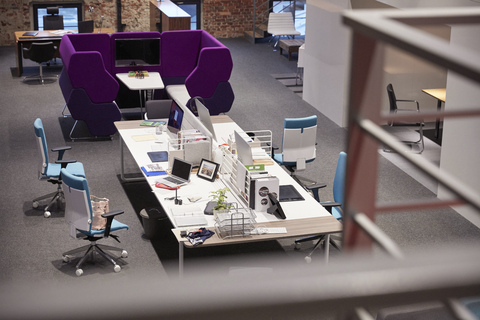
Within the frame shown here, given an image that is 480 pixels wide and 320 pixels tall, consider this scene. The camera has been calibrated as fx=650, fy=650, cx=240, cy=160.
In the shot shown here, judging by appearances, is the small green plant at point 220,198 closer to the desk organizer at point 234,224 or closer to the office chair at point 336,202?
the desk organizer at point 234,224

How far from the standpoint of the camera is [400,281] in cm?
44

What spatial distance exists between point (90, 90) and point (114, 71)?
3.78 feet

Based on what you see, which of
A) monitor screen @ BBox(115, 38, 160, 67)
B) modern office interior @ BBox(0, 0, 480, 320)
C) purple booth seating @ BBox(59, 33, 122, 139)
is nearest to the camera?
modern office interior @ BBox(0, 0, 480, 320)

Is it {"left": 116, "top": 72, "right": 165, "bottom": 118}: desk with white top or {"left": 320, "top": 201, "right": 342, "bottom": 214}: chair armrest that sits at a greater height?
{"left": 116, "top": 72, "right": 165, "bottom": 118}: desk with white top

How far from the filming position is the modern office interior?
425mm

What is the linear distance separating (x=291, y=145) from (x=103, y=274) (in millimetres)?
2611

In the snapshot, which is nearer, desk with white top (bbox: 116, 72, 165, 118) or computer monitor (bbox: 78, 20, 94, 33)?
desk with white top (bbox: 116, 72, 165, 118)

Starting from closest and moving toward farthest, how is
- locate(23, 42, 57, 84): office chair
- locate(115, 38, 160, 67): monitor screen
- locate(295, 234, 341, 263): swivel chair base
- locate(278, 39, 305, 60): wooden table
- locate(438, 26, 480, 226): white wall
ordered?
locate(295, 234, 341, 263): swivel chair base → locate(438, 26, 480, 226): white wall → locate(115, 38, 160, 67): monitor screen → locate(23, 42, 57, 84): office chair → locate(278, 39, 305, 60): wooden table

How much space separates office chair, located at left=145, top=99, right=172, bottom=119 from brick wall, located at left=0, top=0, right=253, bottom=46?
7576mm

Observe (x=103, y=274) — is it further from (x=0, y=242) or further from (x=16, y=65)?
(x=16, y=65)

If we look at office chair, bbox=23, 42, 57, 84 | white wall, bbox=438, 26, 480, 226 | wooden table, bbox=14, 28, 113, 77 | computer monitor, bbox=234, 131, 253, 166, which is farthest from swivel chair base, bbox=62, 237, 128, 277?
wooden table, bbox=14, 28, 113, 77

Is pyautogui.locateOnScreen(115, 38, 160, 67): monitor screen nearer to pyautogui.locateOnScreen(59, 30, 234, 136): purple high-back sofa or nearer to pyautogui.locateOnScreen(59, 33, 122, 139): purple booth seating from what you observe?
pyautogui.locateOnScreen(59, 30, 234, 136): purple high-back sofa

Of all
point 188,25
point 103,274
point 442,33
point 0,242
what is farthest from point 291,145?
point 188,25

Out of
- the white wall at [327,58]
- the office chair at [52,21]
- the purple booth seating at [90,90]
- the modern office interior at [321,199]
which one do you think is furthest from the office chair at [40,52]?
the white wall at [327,58]
